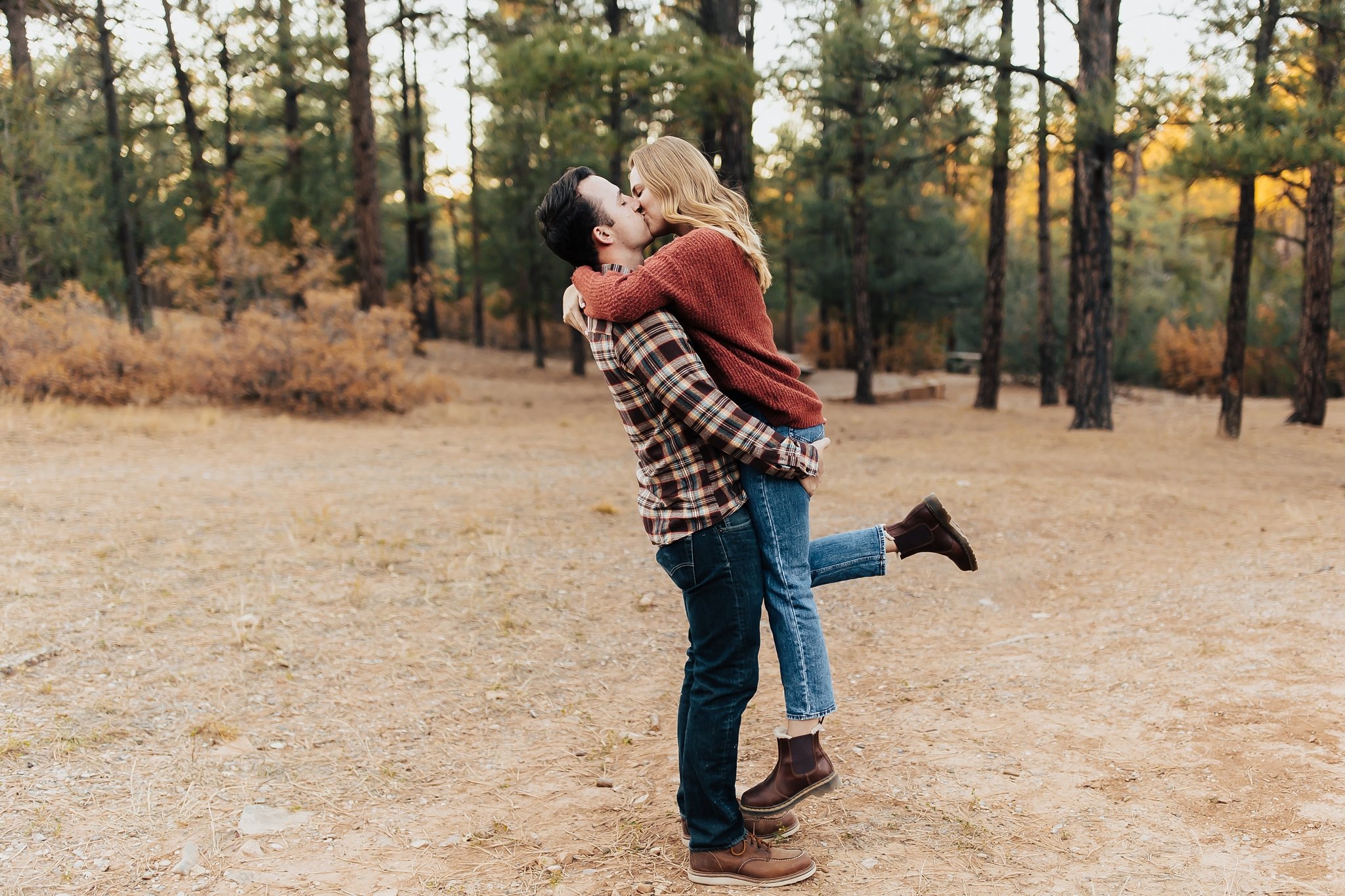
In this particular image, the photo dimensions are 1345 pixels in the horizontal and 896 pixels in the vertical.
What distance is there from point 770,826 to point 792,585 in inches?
29.4

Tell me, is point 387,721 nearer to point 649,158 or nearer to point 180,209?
point 649,158

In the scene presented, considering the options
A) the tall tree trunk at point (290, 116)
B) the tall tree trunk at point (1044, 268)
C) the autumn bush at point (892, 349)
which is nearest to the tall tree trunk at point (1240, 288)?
the tall tree trunk at point (1044, 268)

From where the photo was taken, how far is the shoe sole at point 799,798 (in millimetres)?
2666

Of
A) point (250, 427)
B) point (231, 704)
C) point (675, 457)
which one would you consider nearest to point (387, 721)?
point (231, 704)

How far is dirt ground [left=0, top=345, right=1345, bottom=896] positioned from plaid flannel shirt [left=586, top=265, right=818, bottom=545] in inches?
41.5

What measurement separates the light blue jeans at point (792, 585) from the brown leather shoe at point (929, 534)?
33 centimetres

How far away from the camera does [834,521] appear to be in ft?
23.0

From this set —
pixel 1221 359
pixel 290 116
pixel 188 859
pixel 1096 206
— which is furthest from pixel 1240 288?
pixel 290 116

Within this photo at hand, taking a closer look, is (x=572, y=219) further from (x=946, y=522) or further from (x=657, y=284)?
(x=946, y=522)

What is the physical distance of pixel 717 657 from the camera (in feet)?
8.26

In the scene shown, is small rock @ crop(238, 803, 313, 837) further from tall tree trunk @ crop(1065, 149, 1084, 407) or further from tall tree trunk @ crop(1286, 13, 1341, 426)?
tall tree trunk @ crop(1286, 13, 1341, 426)

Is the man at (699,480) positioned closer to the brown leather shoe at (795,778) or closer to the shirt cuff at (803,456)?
the shirt cuff at (803,456)

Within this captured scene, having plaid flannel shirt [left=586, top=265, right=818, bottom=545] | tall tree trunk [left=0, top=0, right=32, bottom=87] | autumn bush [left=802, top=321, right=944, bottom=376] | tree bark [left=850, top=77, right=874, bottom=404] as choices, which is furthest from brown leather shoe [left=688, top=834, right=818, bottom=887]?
autumn bush [left=802, top=321, right=944, bottom=376]

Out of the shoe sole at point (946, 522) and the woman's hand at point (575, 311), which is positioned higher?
the woman's hand at point (575, 311)
